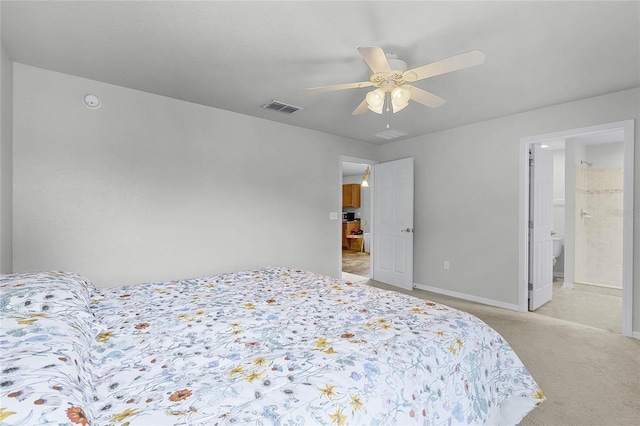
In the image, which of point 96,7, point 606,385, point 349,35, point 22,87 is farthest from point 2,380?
point 606,385

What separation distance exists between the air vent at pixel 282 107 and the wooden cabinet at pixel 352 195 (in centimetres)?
589

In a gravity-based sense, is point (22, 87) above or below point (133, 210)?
above

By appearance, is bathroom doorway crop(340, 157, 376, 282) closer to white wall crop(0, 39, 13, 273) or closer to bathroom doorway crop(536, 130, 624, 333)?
bathroom doorway crop(536, 130, 624, 333)

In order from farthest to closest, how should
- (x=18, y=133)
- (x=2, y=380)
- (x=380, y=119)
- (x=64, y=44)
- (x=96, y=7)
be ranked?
(x=380, y=119) < (x=18, y=133) < (x=64, y=44) < (x=96, y=7) < (x=2, y=380)

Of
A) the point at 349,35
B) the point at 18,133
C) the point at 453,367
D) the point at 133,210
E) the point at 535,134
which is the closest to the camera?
the point at 453,367

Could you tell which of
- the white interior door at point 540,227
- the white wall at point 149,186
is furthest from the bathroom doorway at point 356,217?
the white interior door at point 540,227

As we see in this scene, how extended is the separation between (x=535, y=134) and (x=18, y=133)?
5210 millimetres

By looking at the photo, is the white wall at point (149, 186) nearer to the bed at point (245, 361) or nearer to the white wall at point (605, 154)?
the bed at point (245, 361)

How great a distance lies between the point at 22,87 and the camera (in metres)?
2.52

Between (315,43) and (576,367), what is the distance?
3.24m

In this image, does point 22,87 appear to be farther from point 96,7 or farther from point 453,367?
point 453,367

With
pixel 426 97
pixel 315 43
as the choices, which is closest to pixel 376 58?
pixel 315 43

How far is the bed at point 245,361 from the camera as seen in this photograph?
2.68ft

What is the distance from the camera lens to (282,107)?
3477 millimetres
